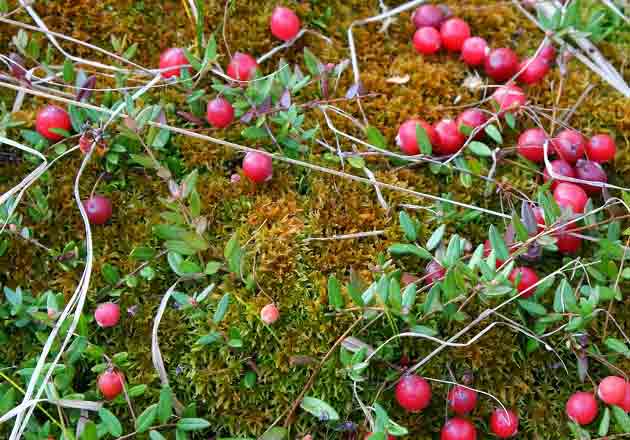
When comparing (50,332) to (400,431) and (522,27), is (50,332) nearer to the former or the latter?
(400,431)

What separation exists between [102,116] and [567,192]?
2171 mm

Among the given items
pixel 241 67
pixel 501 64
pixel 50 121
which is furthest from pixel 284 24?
pixel 50 121

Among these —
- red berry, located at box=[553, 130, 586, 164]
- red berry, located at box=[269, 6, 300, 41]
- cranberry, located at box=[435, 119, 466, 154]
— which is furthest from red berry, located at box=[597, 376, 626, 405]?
red berry, located at box=[269, 6, 300, 41]

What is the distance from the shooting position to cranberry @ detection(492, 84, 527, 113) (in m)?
3.34

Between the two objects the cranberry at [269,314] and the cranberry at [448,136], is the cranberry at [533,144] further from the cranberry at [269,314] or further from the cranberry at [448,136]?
the cranberry at [269,314]

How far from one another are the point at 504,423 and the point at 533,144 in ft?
4.47

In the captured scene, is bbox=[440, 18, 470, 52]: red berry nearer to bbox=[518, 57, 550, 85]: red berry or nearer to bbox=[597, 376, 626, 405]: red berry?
bbox=[518, 57, 550, 85]: red berry

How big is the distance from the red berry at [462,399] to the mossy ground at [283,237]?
0.08 m

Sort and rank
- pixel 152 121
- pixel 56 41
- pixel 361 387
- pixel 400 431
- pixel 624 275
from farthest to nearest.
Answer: pixel 56 41 → pixel 152 121 → pixel 624 275 → pixel 361 387 → pixel 400 431

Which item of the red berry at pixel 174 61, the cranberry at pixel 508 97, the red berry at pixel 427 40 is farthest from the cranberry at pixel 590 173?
the red berry at pixel 174 61

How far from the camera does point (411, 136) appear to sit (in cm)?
317

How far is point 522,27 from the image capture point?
147 inches

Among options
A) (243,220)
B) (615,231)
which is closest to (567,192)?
(615,231)

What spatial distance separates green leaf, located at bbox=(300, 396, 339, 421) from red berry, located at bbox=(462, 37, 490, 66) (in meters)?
2.03
